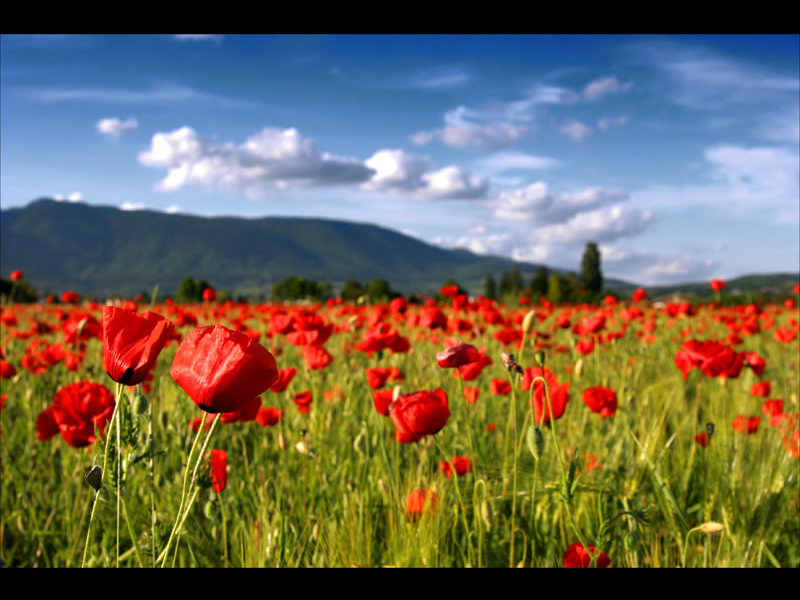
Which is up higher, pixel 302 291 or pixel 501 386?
pixel 302 291

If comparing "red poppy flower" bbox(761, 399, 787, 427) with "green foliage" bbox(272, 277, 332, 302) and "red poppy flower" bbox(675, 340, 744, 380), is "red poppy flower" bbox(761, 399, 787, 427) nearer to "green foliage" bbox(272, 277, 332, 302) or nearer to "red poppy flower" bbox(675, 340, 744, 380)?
"red poppy flower" bbox(675, 340, 744, 380)

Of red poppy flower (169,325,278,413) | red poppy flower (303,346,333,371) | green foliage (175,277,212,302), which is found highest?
green foliage (175,277,212,302)

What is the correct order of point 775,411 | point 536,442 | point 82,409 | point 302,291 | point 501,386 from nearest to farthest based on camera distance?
point 536,442
point 82,409
point 501,386
point 775,411
point 302,291

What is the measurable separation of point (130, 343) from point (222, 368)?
13 centimetres

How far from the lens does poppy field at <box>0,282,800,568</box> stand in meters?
0.94

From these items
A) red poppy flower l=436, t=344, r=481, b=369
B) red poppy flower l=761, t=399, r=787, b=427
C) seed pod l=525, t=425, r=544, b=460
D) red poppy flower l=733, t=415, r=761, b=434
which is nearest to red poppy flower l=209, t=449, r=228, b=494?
red poppy flower l=436, t=344, r=481, b=369

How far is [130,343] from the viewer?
0.71m

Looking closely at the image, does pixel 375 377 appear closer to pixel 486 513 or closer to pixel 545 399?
pixel 545 399

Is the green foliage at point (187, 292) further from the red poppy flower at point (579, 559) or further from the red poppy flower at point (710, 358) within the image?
the red poppy flower at point (579, 559)

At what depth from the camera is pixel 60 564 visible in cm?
167

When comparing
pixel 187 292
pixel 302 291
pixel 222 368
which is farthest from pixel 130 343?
pixel 302 291

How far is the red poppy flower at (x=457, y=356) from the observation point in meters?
1.13

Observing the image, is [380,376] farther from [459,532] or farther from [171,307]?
[171,307]
